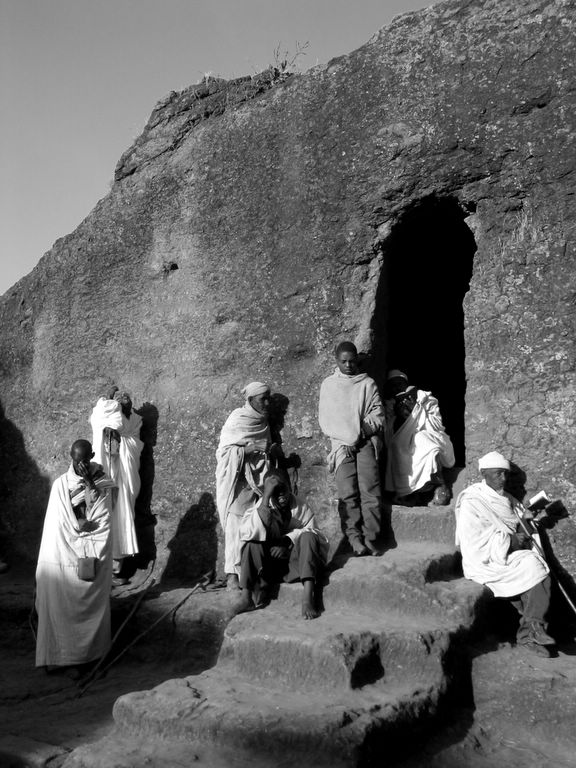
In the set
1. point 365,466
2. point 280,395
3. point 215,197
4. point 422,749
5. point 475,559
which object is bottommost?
point 422,749

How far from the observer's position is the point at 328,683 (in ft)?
14.0

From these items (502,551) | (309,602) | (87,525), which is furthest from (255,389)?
(502,551)

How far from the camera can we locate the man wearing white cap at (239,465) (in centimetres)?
585

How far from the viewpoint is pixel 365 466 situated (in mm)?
5723

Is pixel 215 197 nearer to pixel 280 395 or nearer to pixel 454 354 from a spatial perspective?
pixel 280 395

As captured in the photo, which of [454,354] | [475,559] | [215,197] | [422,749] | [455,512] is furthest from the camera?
[454,354]

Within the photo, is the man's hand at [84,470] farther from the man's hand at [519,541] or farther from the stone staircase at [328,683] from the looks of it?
the man's hand at [519,541]

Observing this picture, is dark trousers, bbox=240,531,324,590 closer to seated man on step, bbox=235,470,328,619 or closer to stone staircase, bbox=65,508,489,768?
seated man on step, bbox=235,470,328,619

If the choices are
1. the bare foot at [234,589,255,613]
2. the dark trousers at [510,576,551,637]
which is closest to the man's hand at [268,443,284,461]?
the bare foot at [234,589,255,613]

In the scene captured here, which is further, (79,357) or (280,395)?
(79,357)

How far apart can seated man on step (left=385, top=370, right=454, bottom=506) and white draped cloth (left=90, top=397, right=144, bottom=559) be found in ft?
7.96

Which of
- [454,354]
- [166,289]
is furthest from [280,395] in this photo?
[454,354]

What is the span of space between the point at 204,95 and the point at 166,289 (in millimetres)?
2211

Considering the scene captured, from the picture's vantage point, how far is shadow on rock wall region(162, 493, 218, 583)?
21.6 ft
